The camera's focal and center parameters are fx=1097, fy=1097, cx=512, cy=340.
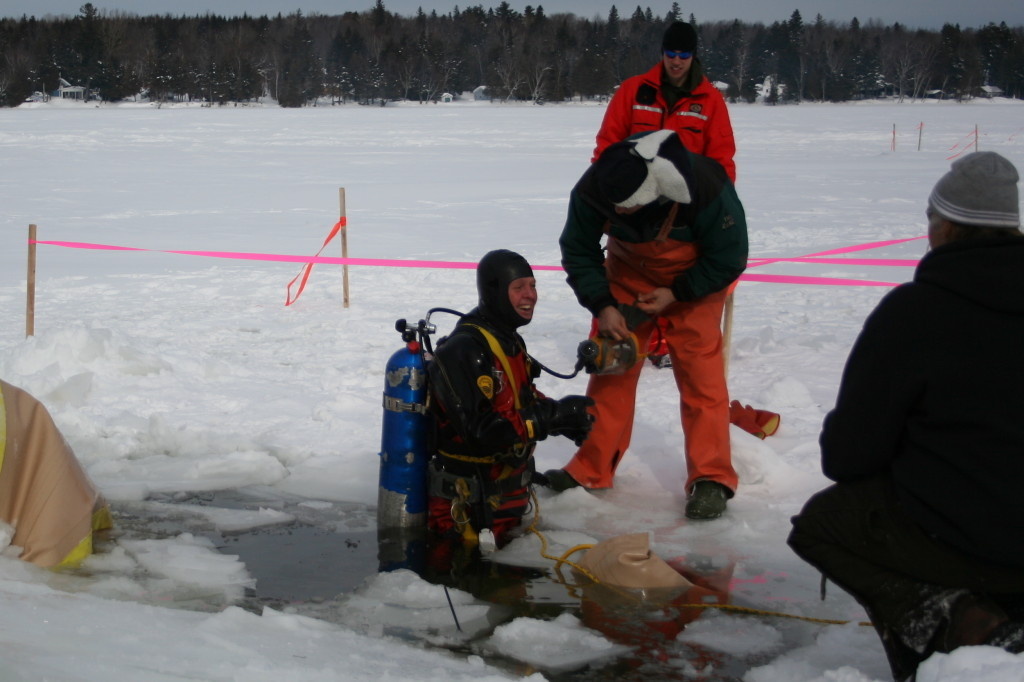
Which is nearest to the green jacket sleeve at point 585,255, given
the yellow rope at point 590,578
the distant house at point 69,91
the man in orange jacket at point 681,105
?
the man in orange jacket at point 681,105

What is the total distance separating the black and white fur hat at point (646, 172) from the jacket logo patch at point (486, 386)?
3.01ft

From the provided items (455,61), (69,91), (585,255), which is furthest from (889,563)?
(455,61)

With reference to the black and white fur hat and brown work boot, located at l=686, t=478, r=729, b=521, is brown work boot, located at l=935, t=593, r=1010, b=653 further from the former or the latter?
the black and white fur hat

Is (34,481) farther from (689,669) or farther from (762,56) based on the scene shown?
(762,56)

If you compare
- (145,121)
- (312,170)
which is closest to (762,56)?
(145,121)

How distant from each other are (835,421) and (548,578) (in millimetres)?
1519

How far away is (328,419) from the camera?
594cm

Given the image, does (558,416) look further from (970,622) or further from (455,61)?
(455,61)

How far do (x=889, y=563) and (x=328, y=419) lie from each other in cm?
372

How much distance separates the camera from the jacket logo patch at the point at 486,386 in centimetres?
408

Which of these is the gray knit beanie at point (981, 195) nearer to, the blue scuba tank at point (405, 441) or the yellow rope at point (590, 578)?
the yellow rope at point (590, 578)

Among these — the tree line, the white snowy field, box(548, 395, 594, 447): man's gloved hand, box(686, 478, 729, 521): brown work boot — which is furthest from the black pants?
the tree line

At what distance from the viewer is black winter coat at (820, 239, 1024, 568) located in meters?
2.54

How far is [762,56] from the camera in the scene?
10981cm
